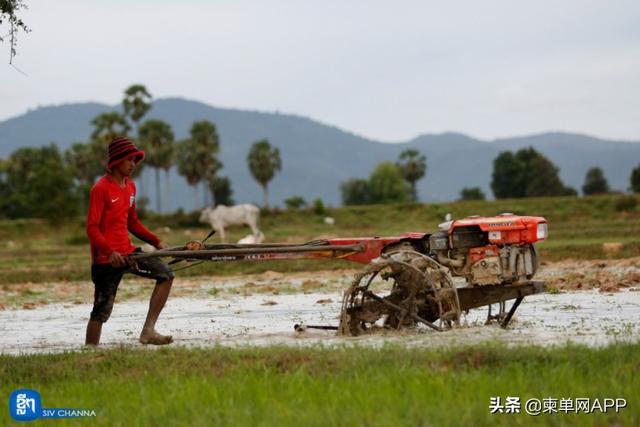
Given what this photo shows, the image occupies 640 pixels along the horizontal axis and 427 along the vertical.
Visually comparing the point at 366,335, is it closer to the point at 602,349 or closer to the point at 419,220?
the point at 602,349

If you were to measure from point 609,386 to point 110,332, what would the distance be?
6.99 metres

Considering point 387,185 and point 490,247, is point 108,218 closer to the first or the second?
point 490,247

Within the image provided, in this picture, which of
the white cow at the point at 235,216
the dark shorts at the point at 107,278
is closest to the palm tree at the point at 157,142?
the white cow at the point at 235,216

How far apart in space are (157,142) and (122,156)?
77736mm

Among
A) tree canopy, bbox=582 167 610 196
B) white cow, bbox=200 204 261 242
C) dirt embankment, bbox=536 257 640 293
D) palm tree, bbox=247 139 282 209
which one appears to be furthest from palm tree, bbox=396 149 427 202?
dirt embankment, bbox=536 257 640 293

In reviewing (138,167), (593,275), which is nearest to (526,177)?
(138,167)

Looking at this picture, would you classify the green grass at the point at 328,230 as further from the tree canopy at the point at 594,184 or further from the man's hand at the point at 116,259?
the tree canopy at the point at 594,184

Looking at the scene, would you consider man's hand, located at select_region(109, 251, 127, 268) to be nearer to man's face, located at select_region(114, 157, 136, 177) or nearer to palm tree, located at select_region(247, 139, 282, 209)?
man's face, located at select_region(114, 157, 136, 177)

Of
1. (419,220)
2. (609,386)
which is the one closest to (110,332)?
(609,386)

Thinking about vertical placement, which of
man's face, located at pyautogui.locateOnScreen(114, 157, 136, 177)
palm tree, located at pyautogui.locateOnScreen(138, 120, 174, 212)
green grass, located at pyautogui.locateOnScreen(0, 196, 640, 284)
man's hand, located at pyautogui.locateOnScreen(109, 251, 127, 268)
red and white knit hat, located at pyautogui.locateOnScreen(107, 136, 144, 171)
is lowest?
green grass, located at pyautogui.locateOnScreen(0, 196, 640, 284)

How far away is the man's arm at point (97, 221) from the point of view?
1005 cm

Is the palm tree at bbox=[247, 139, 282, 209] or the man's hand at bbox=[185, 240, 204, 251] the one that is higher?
the palm tree at bbox=[247, 139, 282, 209]

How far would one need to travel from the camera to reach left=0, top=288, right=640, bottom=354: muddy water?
9.41 metres

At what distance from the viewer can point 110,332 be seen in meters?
12.1
